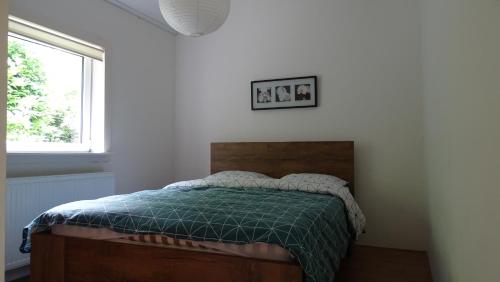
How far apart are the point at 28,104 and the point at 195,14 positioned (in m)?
1.59

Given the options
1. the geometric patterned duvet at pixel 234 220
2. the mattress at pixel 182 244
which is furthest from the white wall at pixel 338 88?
the mattress at pixel 182 244

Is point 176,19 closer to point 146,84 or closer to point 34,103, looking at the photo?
point 34,103

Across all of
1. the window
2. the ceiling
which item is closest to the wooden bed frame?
the window

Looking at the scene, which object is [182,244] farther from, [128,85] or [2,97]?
[128,85]

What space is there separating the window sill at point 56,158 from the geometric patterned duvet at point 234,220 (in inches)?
25.1

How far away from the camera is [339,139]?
10.4 ft

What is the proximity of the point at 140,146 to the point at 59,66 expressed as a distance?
1.08 metres

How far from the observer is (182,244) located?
1.60 m

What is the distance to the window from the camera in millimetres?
2396

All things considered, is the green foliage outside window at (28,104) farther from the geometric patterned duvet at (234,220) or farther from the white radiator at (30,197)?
the geometric patterned duvet at (234,220)

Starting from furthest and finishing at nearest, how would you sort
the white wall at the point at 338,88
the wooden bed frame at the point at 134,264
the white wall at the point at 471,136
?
the white wall at the point at 338,88, the wooden bed frame at the point at 134,264, the white wall at the point at 471,136

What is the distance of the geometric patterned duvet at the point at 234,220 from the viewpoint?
147 centimetres

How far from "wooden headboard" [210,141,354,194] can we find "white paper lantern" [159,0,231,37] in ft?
5.29

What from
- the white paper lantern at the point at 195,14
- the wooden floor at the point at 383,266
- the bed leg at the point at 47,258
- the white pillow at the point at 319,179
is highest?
the white paper lantern at the point at 195,14
